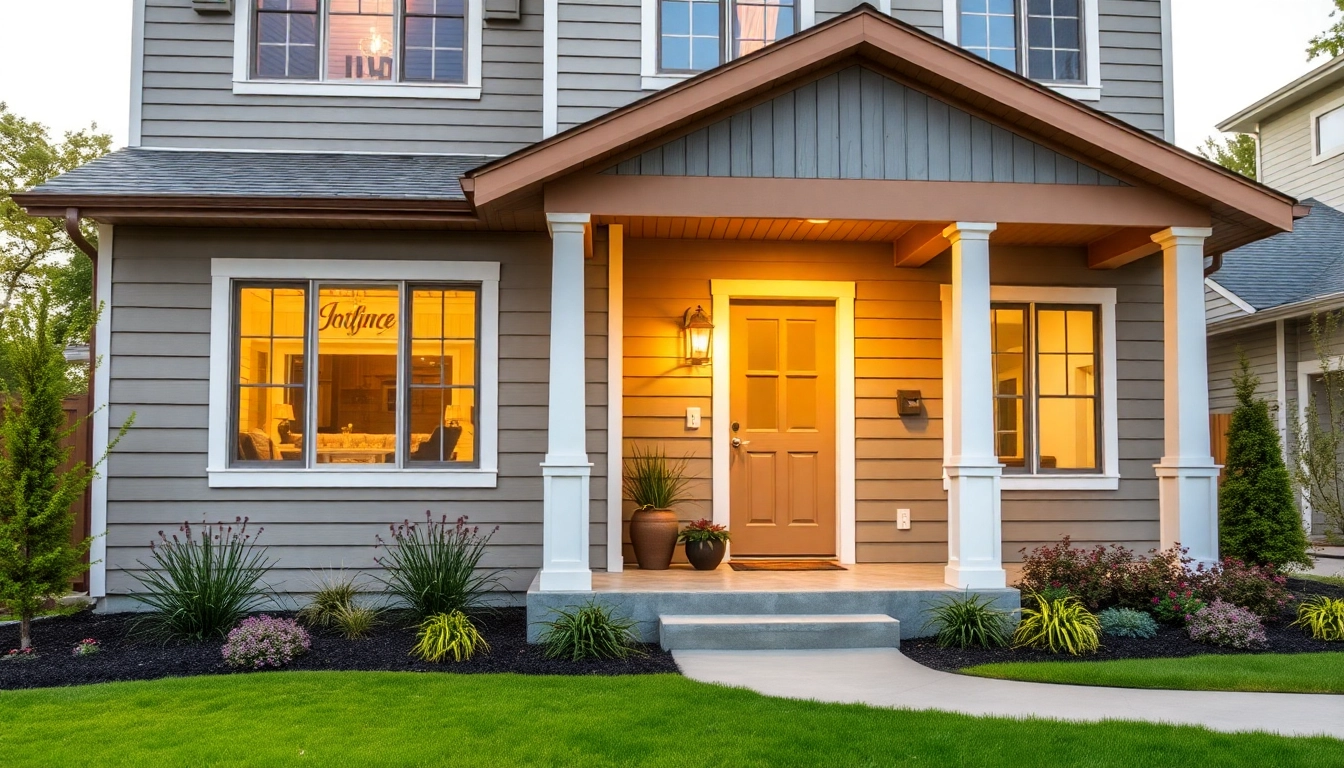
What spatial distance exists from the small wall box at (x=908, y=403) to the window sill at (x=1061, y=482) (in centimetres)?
86

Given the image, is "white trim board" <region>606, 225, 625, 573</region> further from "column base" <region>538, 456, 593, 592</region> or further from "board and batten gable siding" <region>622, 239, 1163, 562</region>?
"column base" <region>538, 456, 593, 592</region>

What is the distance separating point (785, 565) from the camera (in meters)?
7.75

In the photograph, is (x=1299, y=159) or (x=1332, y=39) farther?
(x=1332, y=39)

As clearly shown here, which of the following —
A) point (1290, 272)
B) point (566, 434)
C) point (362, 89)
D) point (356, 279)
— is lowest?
point (566, 434)

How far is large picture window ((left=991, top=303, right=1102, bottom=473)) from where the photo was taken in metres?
8.20

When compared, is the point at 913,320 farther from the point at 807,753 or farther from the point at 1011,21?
the point at 807,753

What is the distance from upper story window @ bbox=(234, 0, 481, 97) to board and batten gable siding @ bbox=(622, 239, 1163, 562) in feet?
6.87

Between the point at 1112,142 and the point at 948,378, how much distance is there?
225cm

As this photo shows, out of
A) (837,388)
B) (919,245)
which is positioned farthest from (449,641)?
(919,245)

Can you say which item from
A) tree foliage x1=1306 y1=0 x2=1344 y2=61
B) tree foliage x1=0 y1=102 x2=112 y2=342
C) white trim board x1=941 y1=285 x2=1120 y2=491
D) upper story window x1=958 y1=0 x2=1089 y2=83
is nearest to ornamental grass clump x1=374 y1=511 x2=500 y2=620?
white trim board x1=941 y1=285 x2=1120 y2=491

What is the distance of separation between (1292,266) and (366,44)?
1151cm

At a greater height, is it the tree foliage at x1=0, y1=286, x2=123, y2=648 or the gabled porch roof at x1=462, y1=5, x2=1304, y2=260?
the gabled porch roof at x1=462, y1=5, x2=1304, y2=260

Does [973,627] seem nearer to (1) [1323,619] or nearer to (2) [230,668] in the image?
(1) [1323,619]

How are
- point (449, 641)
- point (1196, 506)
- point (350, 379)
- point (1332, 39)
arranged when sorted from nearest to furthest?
point (449, 641), point (1196, 506), point (350, 379), point (1332, 39)
